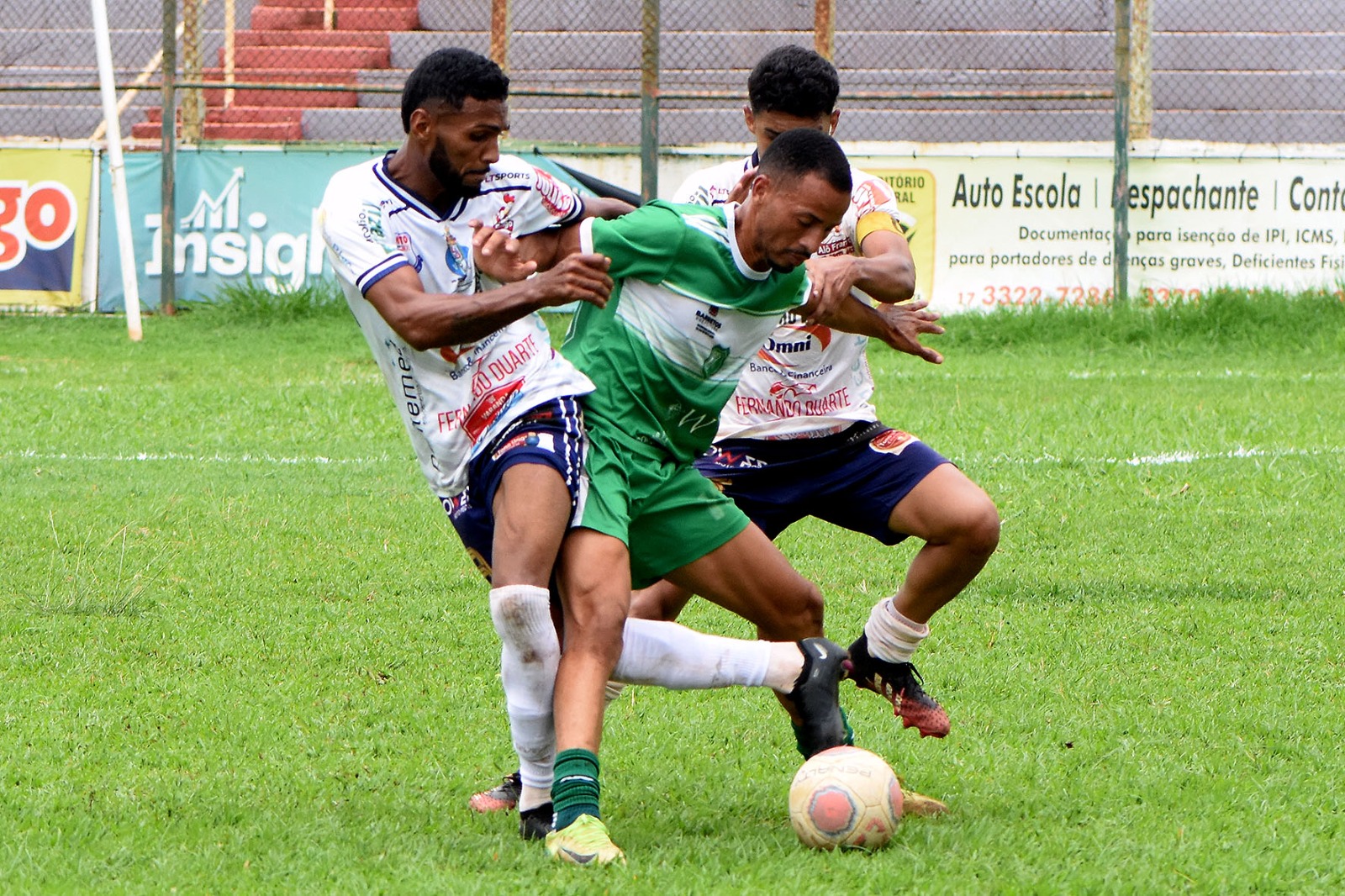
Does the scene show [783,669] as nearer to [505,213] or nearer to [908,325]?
[908,325]

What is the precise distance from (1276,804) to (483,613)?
3.01m

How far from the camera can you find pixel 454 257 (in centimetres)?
420

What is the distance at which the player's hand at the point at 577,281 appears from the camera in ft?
12.3

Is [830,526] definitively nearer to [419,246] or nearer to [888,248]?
[888,248]

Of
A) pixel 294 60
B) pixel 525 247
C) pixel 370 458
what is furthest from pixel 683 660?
pixel 294 60

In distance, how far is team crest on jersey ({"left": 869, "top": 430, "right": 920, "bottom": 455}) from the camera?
4855 mm

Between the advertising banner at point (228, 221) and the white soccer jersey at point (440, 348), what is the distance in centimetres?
1088

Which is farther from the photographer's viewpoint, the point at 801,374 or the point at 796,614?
the point at 801,374

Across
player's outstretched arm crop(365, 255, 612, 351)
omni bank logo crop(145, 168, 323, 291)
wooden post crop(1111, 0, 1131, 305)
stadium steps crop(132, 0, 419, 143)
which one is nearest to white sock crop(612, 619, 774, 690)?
player's outstretched arm crop(365, 255, 612, 351)

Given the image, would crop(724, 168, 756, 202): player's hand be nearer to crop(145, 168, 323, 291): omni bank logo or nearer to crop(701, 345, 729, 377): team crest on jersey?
crop(701, 345, 729, 377): team crest on jersey

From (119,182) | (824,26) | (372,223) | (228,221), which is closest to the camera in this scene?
(372,223)

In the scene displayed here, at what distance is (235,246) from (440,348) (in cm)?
1170

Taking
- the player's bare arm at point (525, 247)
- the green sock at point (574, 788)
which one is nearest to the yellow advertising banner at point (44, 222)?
the player's bare arm at point (525, 247)

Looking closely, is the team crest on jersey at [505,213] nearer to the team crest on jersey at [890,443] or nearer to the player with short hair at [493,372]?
the player with short hair at [493,372]
